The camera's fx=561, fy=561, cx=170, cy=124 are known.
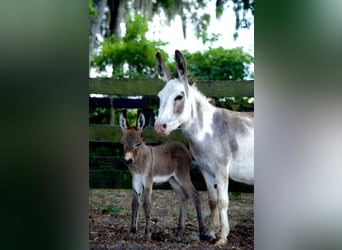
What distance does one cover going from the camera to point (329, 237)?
348 centimetres

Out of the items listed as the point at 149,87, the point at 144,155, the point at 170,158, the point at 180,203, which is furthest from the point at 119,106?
the point at 180,203

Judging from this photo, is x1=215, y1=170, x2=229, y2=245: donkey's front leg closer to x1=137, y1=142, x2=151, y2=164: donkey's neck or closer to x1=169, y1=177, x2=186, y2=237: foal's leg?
x1=169, y1=177, x2=186, y2=237: foal's leg

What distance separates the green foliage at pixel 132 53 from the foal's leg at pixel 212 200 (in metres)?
0.82

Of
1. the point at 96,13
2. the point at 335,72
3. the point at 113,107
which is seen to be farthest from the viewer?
the point at 96,13

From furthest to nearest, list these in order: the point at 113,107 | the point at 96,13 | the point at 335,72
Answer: the point at 96,13 < the point at 113,107 < the point at 335,72

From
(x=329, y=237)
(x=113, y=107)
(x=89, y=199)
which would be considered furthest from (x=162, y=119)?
(x=329, y=237)

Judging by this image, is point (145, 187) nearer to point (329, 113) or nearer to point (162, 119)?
point (162, 119)

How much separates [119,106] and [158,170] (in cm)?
53

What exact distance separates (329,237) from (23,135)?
6.67 feet

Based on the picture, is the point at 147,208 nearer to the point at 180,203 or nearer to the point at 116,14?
the point at 180,203

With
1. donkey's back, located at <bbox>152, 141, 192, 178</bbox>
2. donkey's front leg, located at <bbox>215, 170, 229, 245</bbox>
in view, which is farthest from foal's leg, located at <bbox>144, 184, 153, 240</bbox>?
donkey's front leg, located at <bbox>215, 170, 229, 245</bbox>

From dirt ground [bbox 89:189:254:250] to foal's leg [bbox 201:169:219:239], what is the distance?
0.14ft

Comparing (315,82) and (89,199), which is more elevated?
(315,82)

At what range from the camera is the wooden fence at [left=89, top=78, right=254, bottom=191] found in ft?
12.3
